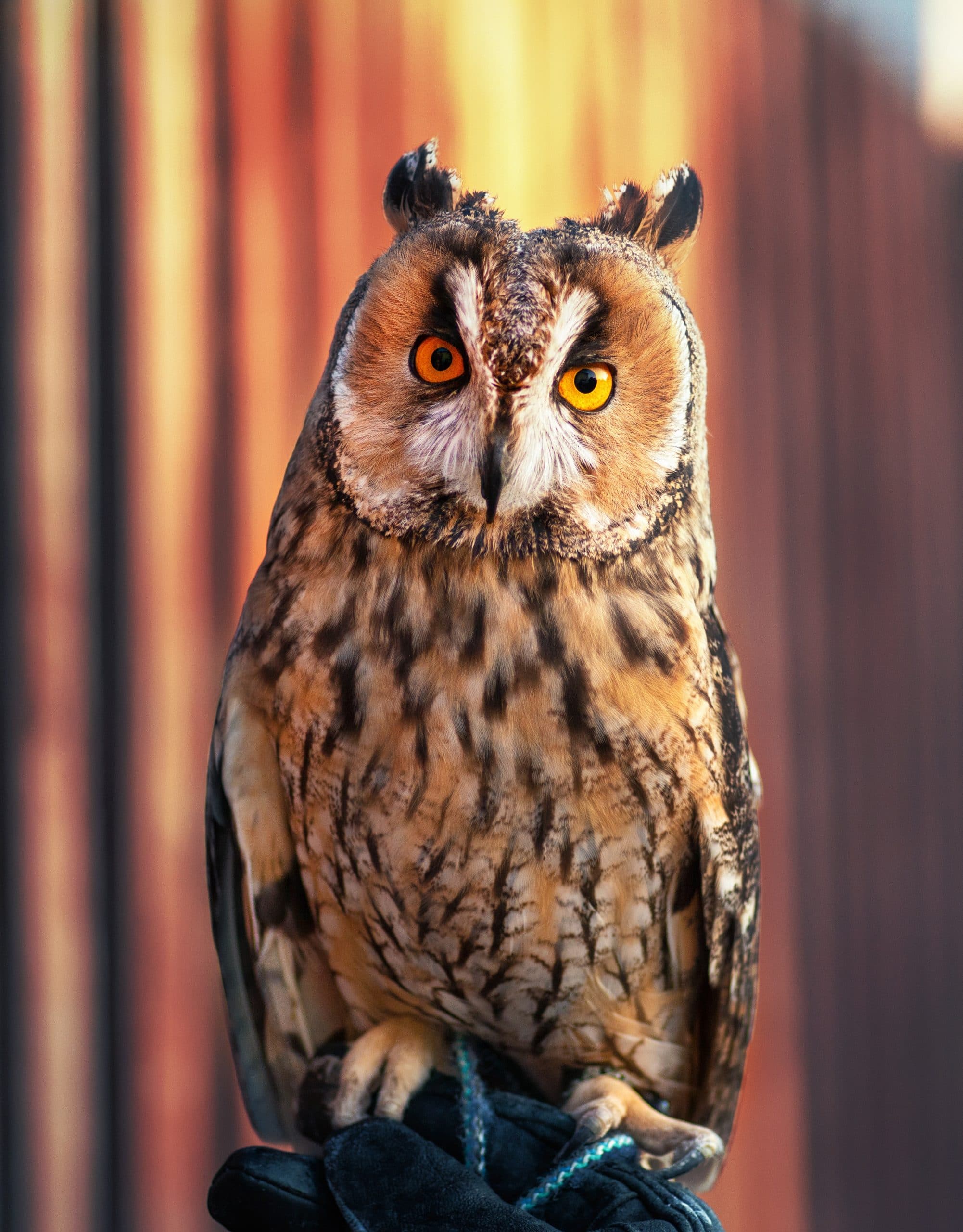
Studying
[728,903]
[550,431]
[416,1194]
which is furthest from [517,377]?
[416,1194]

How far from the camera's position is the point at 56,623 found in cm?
117

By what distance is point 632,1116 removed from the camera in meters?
0.71

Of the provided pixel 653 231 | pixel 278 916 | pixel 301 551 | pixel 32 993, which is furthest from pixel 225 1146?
pixel 653 231

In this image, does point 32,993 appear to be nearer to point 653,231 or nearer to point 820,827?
point 653,231

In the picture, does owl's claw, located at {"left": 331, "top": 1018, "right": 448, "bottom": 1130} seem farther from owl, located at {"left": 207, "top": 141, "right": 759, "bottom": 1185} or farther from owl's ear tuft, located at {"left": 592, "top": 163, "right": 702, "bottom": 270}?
owl's ear tuft, located at {"left": 592, "top": 163, "right": 702, "bottom": 270}

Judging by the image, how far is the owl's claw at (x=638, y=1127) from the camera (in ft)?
2.17

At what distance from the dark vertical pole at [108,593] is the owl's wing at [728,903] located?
2.58 ft

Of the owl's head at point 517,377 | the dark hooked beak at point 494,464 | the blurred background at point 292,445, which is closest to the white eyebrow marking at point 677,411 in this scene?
the owl's head at point 517,377

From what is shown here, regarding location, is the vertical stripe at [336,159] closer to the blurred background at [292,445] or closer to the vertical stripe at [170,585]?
the blurred background at [292,445]

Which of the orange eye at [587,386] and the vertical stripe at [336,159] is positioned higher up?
the vertical stripe at [336,159]

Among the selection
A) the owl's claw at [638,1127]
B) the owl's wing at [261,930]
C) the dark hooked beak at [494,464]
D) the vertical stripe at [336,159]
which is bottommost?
the owl's claw at [638,1127]

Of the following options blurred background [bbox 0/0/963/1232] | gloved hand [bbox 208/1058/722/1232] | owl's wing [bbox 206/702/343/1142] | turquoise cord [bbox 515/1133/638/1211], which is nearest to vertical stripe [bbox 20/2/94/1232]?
blurred background [bbox 0/0/963/1232]

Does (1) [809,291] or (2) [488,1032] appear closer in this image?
(2) [488,1032]

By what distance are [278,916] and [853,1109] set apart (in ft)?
4.84
